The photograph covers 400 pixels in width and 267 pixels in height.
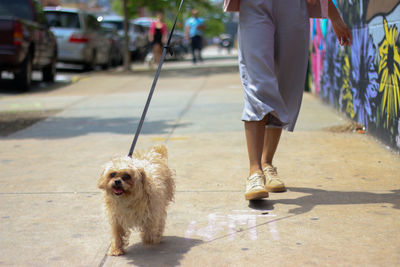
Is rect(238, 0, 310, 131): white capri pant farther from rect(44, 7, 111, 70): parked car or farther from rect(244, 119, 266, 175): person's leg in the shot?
rect(44, 7, 111, 70): parked car

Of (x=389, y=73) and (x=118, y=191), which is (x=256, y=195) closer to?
(x=118, y=191)

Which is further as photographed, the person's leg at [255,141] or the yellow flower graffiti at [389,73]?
the yellow flower graffiti at [389,73]

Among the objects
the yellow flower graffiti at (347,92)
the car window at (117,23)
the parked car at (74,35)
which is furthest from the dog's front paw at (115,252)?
the car window at (117,23)

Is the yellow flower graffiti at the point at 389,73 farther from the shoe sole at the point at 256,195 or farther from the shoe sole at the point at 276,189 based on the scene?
the shoe sole at the point at 256,195

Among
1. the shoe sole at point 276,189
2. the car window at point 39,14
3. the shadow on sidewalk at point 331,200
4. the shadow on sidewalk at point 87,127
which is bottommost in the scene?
the shadow on sidewalk at point 87,127

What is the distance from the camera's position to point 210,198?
414cm

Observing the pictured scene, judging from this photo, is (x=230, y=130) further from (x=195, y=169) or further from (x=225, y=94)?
(x=225, y=94)

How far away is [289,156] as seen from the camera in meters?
5.43

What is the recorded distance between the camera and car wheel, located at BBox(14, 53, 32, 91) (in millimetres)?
11913

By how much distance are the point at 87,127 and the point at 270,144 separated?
354cm

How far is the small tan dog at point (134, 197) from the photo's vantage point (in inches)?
116

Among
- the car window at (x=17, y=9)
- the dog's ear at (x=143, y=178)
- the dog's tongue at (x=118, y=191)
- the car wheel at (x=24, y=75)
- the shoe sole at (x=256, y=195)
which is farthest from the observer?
the car window at (x=17, y=9)

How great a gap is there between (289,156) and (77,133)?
2.80m

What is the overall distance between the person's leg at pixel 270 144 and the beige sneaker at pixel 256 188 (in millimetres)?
468
